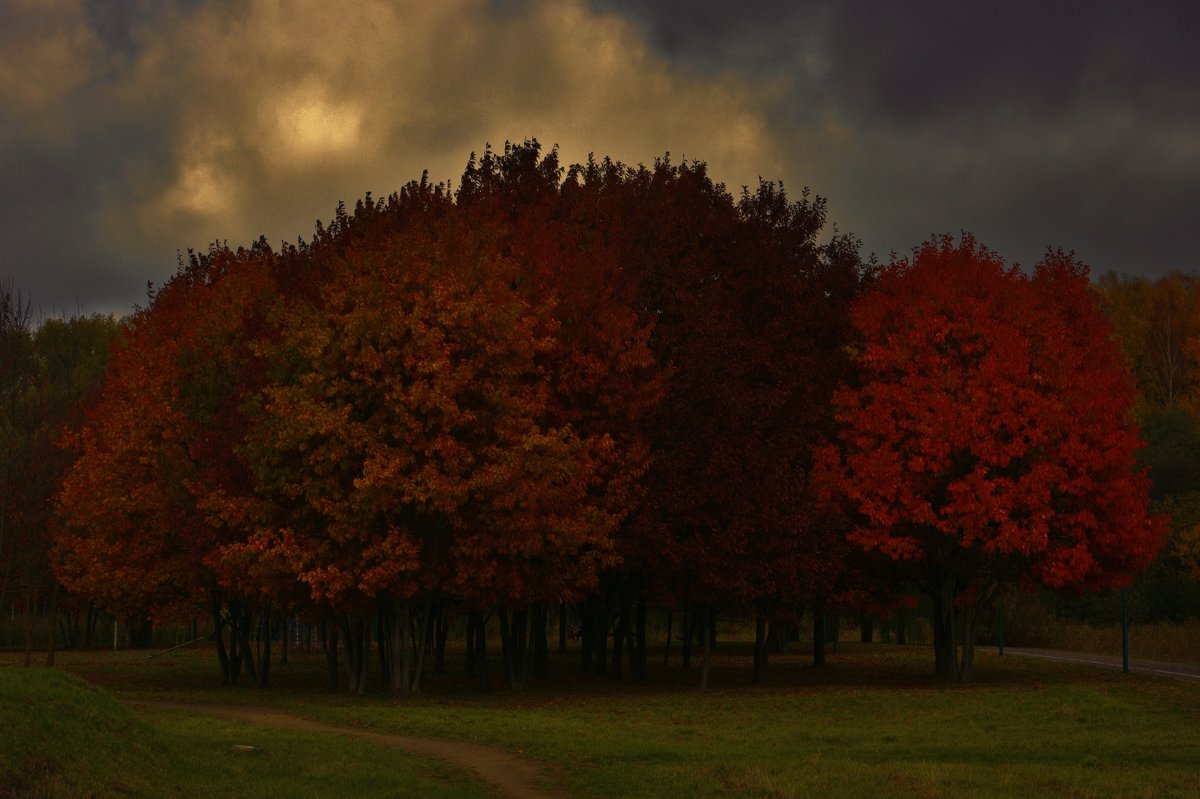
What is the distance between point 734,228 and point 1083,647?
29389 millimetres

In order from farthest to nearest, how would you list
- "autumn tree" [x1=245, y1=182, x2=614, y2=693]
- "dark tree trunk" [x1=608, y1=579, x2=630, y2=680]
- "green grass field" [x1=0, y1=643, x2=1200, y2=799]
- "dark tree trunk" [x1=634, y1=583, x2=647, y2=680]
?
1. "dark tree trunk" [x1=634, y1=583, x2=647, y2=680]
2. "dark tree trunk" [x1=608, y1=579, x2=630, y2=680]
3. "autumn tree" [x1=245, y1=182, x2=614, y2=693]
4. "green grass field" [x1=0, y1=643, x2=1200, y2=799]

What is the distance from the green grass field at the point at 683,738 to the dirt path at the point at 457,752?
1.70 ft

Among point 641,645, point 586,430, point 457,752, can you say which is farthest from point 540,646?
point 457,752

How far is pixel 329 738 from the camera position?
25484 mm

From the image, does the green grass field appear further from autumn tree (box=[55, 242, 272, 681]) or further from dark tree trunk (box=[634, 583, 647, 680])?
autumn tree (box=[55, 242, 272, 681])

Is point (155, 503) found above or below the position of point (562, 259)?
below

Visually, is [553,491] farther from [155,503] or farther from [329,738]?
[155,503]

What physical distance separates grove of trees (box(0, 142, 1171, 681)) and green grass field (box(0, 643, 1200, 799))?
346cm

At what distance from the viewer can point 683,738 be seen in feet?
89.5

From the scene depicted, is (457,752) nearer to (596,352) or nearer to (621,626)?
(596,352)

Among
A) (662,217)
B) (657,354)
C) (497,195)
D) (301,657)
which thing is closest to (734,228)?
(662,217)

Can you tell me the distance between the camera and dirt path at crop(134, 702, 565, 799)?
66.7ft

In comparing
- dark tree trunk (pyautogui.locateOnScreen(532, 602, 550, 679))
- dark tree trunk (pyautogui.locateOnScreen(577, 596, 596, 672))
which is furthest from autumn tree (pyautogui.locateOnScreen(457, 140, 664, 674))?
dark tree trunk (pyautogui.locateOnScreen(577, 596, 596, 672))

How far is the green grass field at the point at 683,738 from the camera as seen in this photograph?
18.3 meters
